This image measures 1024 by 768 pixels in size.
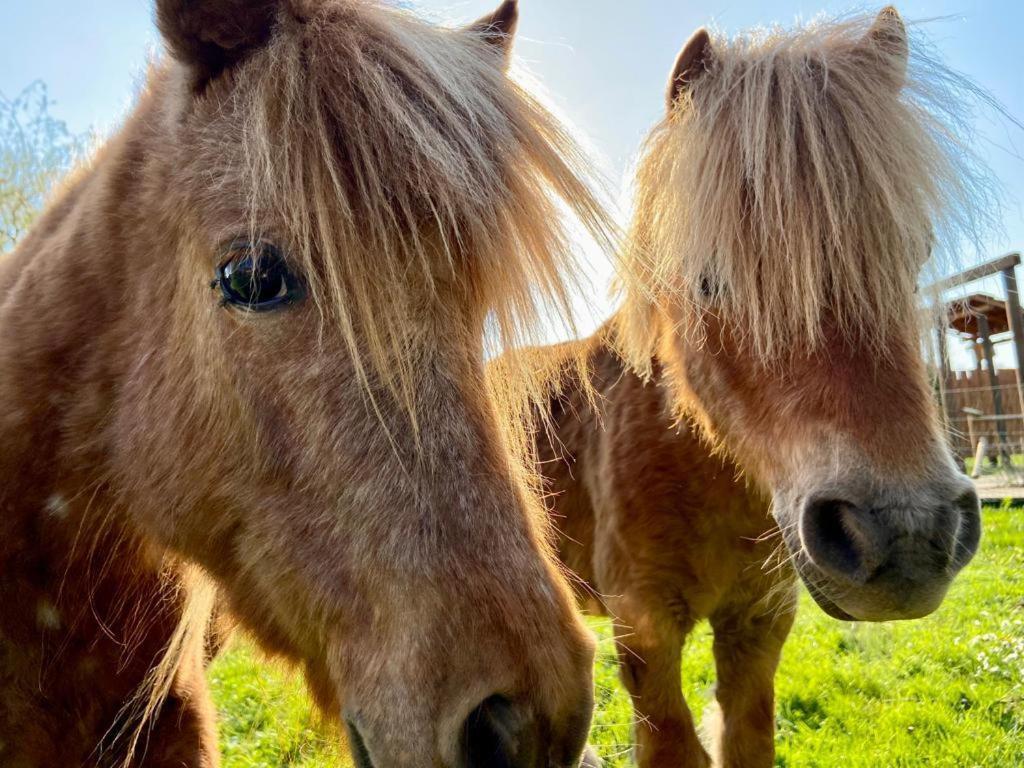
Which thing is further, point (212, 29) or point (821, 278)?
point (821, 278)

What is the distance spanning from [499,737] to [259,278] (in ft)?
3.10

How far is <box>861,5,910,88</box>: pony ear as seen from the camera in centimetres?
272

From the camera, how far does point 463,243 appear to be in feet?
4.90

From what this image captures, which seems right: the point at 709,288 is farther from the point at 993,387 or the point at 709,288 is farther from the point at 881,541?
the point at 993,387

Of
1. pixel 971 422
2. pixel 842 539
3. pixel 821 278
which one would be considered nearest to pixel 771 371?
pixel 821 278

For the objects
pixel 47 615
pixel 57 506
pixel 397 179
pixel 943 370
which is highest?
pixel 397 179

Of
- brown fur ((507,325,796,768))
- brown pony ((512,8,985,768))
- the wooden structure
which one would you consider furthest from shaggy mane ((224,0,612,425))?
the wooden structure

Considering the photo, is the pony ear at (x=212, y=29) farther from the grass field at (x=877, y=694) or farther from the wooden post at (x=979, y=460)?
the wooden post at (x=979, y=460)

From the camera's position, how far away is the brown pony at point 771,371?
6.34 feet

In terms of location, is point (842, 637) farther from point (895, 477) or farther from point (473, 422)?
point (473, 422)

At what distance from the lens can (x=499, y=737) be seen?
1.11m

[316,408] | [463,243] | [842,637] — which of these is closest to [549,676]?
[316,408]

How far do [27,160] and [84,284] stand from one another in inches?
320

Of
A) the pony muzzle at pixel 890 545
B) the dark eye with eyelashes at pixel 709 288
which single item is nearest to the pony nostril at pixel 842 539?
the pony muzzle at pixel 890 545
